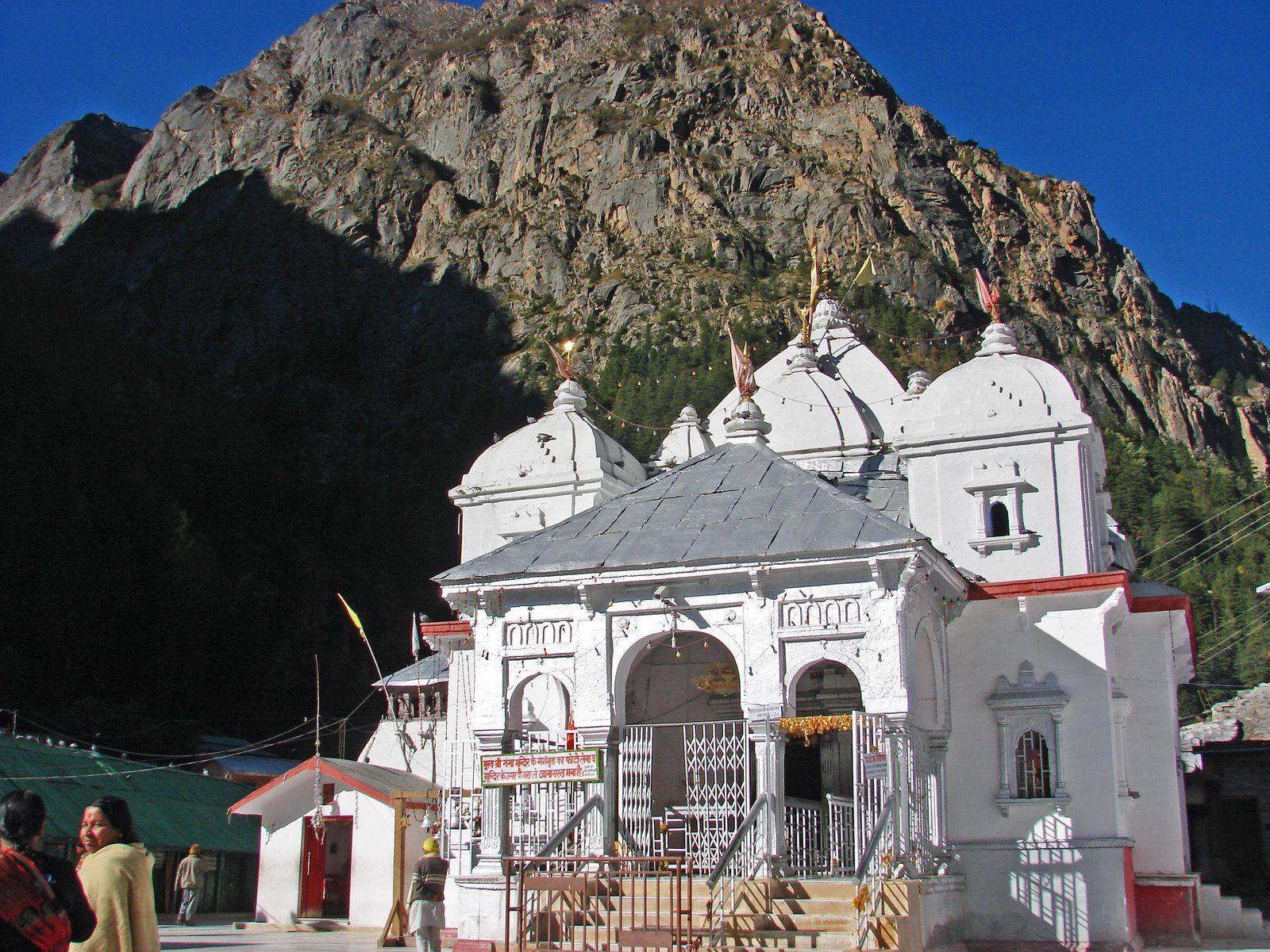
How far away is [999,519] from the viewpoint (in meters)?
21.2

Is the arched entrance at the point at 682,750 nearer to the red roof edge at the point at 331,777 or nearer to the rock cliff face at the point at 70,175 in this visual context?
the red roof edge at the point at 331,777

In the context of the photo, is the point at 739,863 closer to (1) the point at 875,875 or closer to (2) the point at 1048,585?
(1) the point at 875,875

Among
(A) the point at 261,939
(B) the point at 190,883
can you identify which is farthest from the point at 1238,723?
(B) the point at 190,883

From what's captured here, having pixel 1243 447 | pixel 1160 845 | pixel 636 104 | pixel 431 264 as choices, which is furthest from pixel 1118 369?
pixel 1160 845

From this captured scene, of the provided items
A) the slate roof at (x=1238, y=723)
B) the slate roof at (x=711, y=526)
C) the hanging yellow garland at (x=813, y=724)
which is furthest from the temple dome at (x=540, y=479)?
the slate roof at (x=1238, y=723)

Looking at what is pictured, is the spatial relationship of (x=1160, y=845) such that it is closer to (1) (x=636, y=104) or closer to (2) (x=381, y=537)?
(2) (x=381, y=537)

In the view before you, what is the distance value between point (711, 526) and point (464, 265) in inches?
3462

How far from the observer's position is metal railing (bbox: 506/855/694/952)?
13.1m

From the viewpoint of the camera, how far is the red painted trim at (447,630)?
66.6 feet

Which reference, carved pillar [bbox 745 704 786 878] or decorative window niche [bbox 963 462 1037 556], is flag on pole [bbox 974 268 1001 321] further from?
carved pillar [bbox 745 704 786 878]

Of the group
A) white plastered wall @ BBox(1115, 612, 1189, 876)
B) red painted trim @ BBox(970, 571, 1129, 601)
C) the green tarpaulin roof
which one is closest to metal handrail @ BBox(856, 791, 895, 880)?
red painted trim @ BBox(970, 571, 1129, 601)

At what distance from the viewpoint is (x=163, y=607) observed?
5847cm

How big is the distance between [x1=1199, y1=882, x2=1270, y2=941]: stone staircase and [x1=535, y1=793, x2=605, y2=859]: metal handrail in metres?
9.68

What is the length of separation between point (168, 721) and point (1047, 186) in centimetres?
9152
